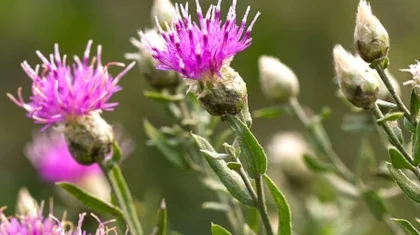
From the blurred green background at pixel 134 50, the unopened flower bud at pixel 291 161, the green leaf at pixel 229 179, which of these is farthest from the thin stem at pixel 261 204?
the blurred green background at pixel 134 50

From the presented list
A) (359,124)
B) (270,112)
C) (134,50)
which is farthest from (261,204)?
(134,50)

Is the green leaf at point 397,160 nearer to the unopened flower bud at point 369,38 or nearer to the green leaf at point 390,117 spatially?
the green leaf at point 390,117

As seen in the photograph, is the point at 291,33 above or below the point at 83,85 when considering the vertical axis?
below

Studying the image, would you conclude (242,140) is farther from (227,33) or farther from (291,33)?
(291,33)

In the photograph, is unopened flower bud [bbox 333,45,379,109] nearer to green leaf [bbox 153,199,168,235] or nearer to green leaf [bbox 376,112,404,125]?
green leaf [bbox 376,112,404,125]

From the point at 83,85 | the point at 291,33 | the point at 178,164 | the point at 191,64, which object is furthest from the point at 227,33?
the point at 291,33

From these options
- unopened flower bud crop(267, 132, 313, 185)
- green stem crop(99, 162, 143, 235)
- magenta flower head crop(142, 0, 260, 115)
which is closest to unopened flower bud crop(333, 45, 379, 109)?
magenta flower head crop(142, 0, 260, 115)
